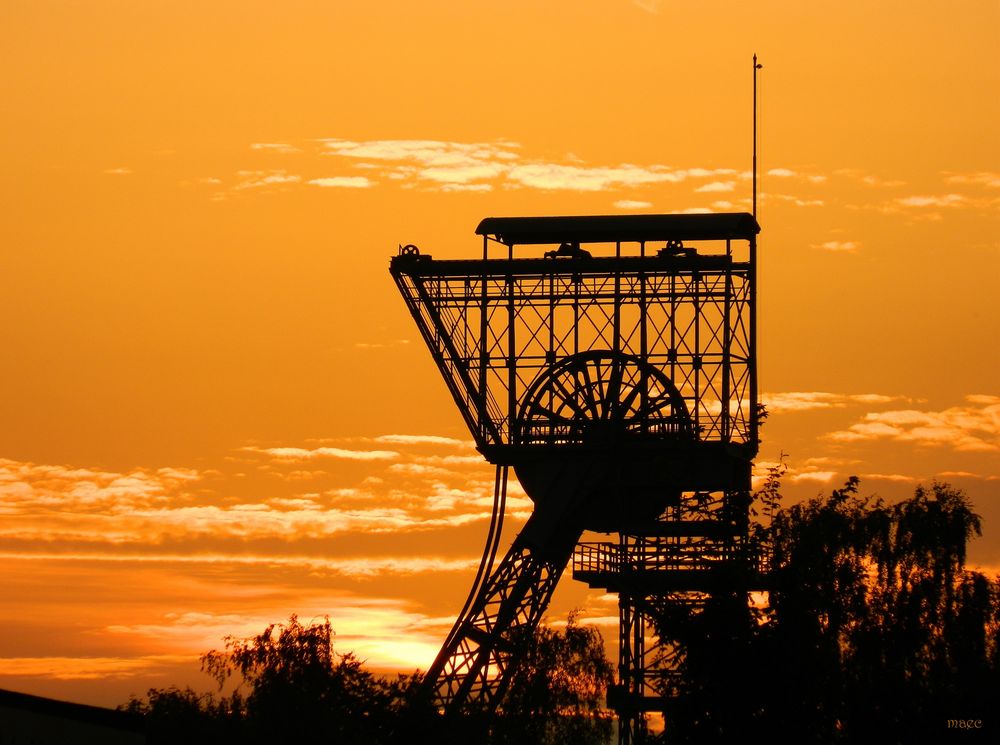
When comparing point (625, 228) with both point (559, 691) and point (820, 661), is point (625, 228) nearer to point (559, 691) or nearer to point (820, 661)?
point (559, 691)

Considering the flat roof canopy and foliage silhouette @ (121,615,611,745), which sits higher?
the flat roof canopy

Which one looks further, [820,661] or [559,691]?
[559,691]

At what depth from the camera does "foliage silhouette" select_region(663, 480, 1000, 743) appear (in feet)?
157

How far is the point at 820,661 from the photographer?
4825cm

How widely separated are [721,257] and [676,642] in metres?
23.3

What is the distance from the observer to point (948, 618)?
230 feet

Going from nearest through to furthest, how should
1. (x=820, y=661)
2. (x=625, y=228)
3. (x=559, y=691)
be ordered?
(x=820, y=661) → (x=625, y=228) → (x=559, y=691)

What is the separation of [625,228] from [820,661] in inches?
991

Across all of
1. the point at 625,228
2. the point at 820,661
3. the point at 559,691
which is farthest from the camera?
the point at 559,691

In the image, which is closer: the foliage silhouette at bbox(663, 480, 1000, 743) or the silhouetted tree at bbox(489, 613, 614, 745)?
the foliage silhouette at bbox(663, 480, 1000, 743)

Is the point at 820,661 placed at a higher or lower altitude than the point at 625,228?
lower

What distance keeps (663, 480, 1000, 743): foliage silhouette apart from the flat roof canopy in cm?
927

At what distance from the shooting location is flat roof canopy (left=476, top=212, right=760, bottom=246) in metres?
70.6

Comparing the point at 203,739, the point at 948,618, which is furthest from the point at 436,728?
the point at 948,618
